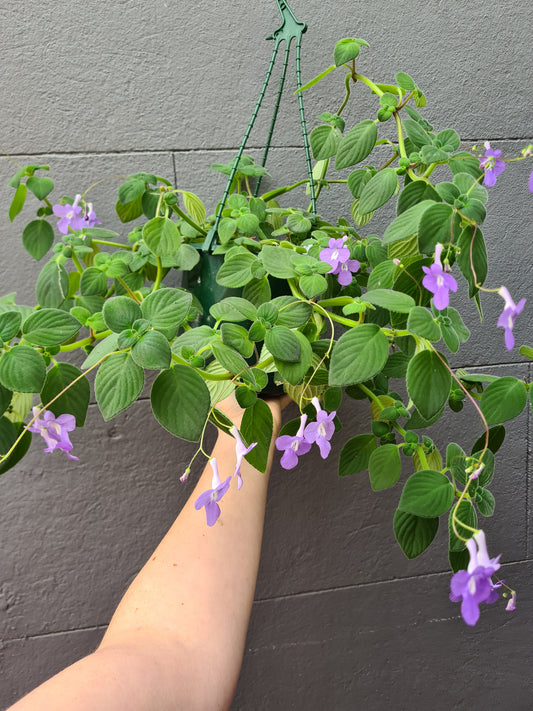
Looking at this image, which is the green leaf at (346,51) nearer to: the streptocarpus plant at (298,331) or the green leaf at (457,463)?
the streptocarpus plant at (298,331)

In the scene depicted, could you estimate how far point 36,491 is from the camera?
3.70ft

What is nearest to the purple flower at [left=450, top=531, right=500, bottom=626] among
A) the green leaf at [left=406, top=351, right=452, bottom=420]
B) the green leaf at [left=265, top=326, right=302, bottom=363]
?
the green leaf at [left=406, top=351, right=452, bottom=420]

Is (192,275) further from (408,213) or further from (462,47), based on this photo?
(462,47)

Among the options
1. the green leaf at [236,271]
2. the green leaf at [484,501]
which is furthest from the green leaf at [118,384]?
the green leaf at [484,501]

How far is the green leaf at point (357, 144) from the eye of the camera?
31.2 inches

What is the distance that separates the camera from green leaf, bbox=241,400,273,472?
0.65 meters

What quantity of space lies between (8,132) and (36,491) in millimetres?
676

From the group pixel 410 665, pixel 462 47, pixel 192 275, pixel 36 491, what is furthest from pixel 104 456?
pixel 462 47

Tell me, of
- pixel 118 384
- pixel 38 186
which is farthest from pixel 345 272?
pixel 38 186

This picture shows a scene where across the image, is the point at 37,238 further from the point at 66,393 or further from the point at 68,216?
the point at 66,393

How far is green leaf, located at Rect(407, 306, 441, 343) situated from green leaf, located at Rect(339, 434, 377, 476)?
29 centimetres

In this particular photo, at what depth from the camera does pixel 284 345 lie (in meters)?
0.62

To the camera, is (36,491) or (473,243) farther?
(36,491)

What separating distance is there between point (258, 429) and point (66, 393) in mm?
222
